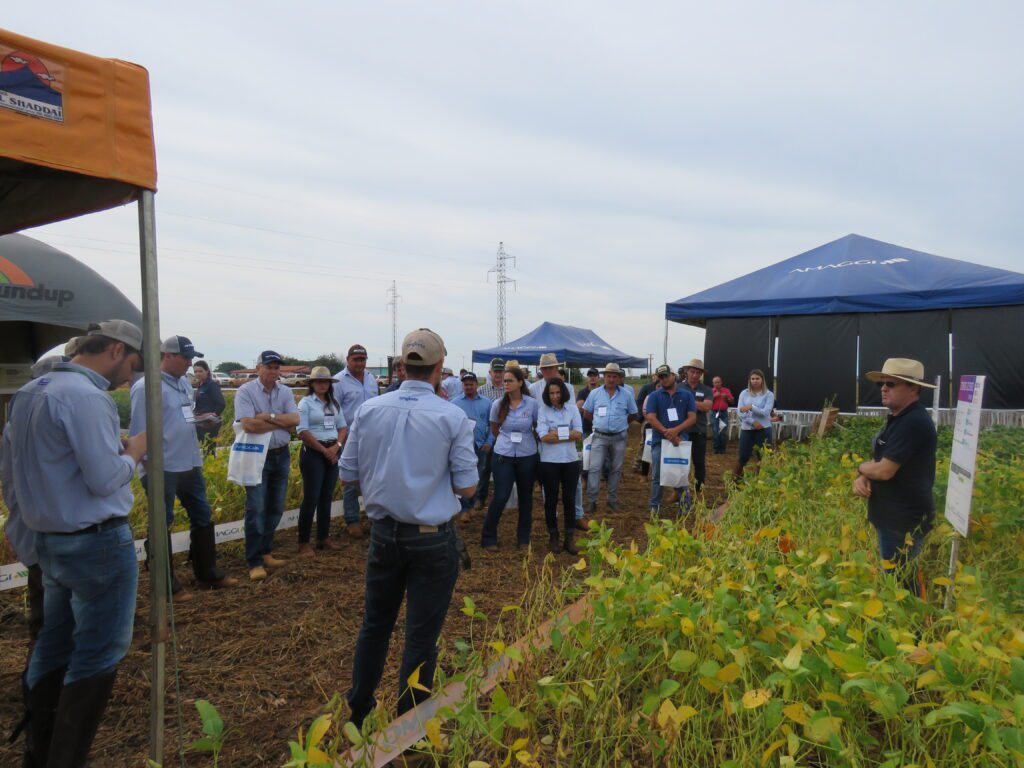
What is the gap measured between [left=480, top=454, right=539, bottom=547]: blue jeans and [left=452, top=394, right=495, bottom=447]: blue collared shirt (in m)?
1.30

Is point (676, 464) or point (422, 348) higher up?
point (422, 348)

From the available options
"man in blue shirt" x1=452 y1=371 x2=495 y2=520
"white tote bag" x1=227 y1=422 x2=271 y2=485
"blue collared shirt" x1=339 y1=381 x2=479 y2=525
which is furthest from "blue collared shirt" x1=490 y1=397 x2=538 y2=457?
"blue collared shirt" x1=339 y1=381 x2=479 y2=525

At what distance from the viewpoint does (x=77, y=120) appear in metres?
2.11

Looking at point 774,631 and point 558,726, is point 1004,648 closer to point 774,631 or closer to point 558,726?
point 774,631

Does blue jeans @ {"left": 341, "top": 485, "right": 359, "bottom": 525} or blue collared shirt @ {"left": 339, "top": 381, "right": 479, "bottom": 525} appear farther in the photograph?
blue jeans @ {"left": 341, "top": 485, "right": 359, "bottom": 525}

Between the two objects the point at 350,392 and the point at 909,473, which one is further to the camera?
the point at 350,392

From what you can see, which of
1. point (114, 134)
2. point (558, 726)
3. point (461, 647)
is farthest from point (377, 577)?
point (114, 134)

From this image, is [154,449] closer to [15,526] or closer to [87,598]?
[87,598]

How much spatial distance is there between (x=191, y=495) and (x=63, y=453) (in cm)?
242

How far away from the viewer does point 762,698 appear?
1729 millimetres

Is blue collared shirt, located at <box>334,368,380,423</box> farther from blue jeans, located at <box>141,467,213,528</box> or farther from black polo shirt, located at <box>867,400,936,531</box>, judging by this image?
black polo shirt, located at <box>867,400,936,531</box>

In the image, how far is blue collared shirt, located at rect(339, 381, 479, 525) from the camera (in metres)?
2.76

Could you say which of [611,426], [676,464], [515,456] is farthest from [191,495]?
[676,464]

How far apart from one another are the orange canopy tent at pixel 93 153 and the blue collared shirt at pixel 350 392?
388 centimetres
